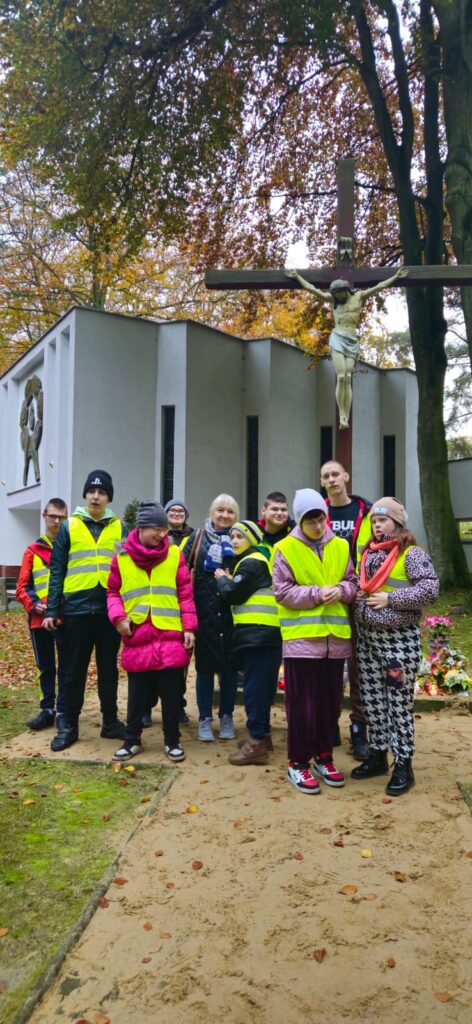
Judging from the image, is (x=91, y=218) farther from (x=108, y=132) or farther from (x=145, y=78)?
(x=145, y=78)

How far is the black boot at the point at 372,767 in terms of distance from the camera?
168 inches

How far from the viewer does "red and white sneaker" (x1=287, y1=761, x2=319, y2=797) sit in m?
4.02

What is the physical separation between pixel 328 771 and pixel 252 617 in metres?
1.08

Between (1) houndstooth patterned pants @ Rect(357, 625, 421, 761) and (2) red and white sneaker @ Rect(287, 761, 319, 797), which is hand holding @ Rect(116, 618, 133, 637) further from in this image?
(1) houndstooth patterned pants @ Rect(357, 625, 421, 761)

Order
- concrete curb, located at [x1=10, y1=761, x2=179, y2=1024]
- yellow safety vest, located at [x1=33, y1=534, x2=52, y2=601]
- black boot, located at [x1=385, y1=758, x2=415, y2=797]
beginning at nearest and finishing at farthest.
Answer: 1. concrete curb, located at [x1=10, y1=761, x2=179, y2=1024]
2. black boot, located at [x1=385, y1=758, x2=415, y2=797]
3. yellow safety vest, located at [x1=33, y1=534, x2=52, y2=601]

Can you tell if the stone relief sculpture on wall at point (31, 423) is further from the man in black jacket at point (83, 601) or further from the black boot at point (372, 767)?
the black boot at point (372, 767)

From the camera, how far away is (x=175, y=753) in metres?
4.65

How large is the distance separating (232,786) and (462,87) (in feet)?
38.1

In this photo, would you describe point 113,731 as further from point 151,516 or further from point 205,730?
point 151,516

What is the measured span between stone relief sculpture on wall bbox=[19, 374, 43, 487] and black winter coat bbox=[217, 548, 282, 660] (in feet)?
51.2

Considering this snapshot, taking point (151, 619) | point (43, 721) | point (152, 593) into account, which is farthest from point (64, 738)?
point (152, 593)

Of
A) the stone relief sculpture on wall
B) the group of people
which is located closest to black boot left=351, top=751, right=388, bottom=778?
the group of people

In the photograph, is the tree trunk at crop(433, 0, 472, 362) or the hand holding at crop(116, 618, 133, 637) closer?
the hand holding at crop(116, 618, 133, 637)

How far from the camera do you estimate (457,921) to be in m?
2.71
